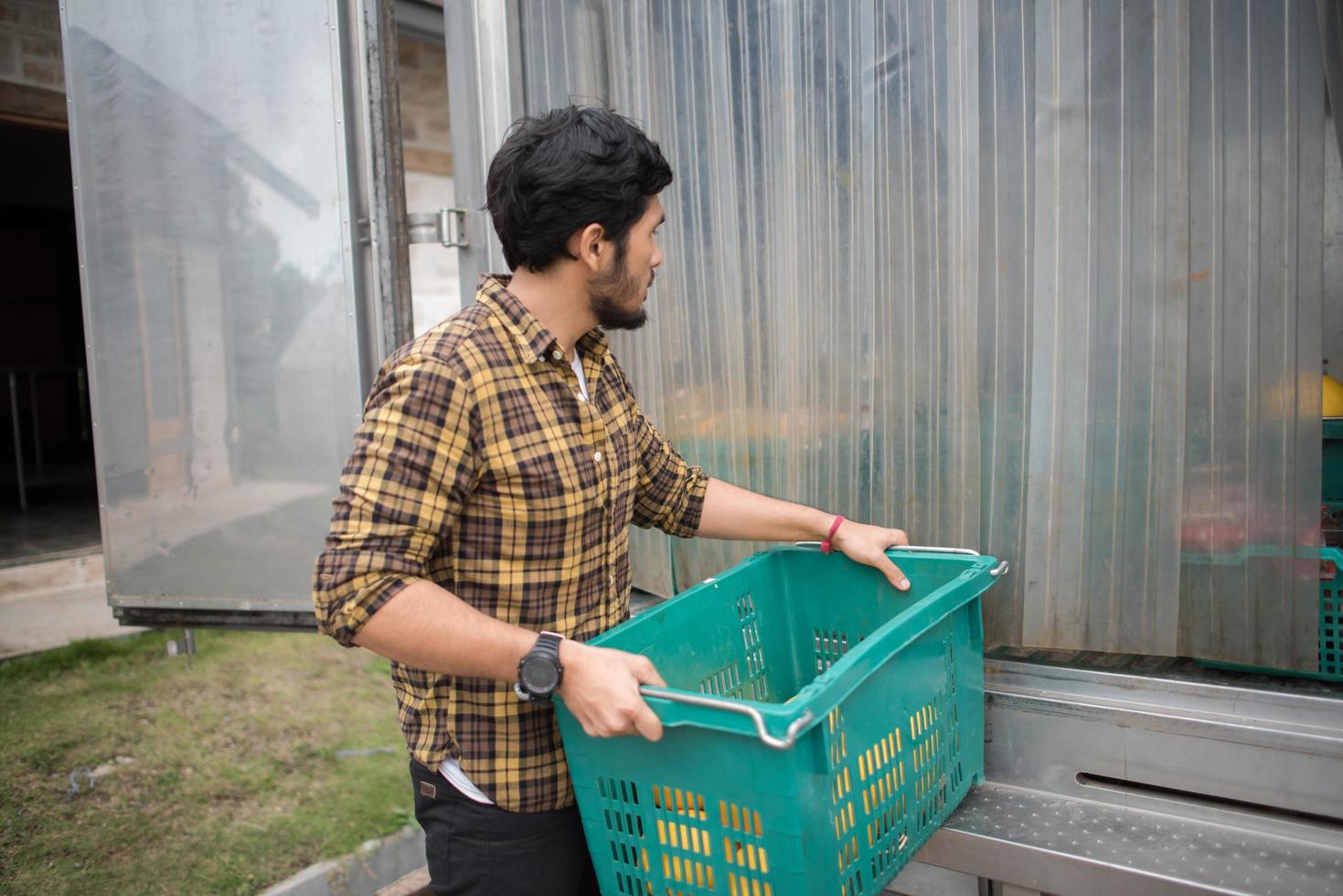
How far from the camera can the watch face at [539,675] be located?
138cm

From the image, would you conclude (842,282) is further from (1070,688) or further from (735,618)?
(1070,688)

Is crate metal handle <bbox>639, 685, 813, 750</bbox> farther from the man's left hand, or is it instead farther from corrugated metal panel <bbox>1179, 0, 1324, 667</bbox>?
corrugated metal panel <bbox>1179, 0, 1324, 667</bbox>

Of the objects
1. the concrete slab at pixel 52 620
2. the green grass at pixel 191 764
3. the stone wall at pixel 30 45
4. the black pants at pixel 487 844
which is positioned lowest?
the green grass at pixel 191 764

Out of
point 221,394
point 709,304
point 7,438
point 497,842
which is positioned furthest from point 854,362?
point 7,438

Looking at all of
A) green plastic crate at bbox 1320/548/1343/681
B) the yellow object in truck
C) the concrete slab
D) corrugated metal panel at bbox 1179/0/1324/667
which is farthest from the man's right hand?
the concrete slab

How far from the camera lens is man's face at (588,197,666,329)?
1.70 meters

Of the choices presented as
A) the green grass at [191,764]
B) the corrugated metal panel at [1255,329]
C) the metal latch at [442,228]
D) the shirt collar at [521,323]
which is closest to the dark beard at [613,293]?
the shirt collar at [521,323]

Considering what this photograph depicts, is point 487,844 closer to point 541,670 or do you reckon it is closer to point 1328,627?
point 541,670

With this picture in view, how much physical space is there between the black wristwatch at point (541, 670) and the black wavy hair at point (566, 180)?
644 millimetres

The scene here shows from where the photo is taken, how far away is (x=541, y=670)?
1.39 metres

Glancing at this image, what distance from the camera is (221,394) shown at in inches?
118

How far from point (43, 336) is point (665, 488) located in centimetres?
1213

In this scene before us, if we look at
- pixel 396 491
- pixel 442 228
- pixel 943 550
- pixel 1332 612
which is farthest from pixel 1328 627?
pixel 442 228

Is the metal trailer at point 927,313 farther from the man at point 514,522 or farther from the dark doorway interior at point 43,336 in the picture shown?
the dark doorway interior at point 43,336
